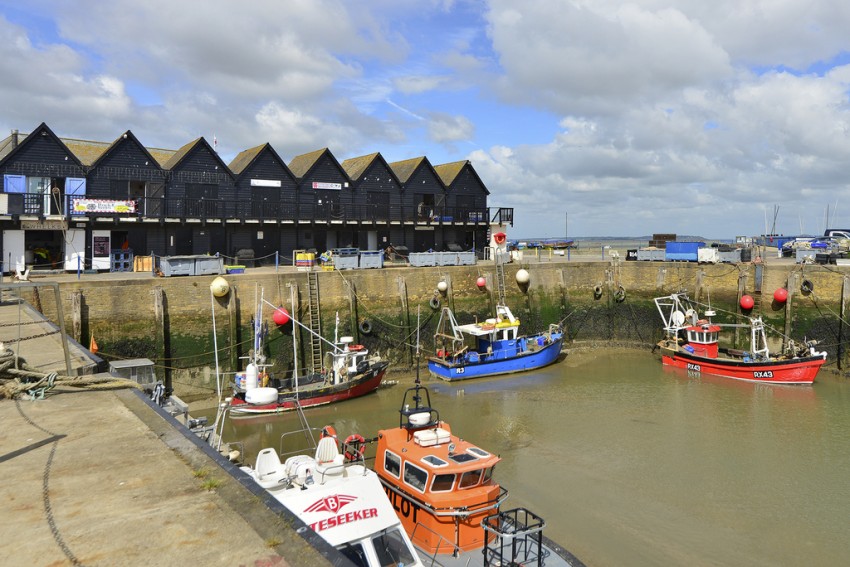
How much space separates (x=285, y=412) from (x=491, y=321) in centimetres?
1188

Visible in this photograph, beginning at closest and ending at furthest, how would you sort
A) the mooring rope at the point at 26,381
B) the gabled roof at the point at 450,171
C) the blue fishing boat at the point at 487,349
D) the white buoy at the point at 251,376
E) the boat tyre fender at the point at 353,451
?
the mooring rope at the point at 26,381 < the boat tyre fender at the point at 353,451 < the white buoy at the point at 251,376 < the blue fishing boat at the point at 487,349 < the gabled roof at the point at 450,171

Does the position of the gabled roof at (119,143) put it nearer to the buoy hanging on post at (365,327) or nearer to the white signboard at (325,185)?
the white signboard at (325,185)

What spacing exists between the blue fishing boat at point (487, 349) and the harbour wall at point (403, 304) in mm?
1354

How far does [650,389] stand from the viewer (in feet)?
85.1

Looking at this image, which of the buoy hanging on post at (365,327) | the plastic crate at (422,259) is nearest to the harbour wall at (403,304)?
the buoy hanging on post at (365,327)

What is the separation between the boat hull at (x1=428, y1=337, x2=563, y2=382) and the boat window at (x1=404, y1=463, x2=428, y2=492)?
15.1 m

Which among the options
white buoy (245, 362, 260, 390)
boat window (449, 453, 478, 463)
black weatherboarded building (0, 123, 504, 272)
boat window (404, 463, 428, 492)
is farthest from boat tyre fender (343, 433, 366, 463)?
black weatherboarded building (0, 123, 504, 272)

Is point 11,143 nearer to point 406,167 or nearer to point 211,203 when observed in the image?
point 211,203

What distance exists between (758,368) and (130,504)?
2765cm

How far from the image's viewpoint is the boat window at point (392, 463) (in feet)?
40.8

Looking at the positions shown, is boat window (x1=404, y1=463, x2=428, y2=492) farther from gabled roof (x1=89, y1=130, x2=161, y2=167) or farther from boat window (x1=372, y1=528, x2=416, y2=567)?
gabled roof (x1=89, y1=130, x2=161, y2=167)

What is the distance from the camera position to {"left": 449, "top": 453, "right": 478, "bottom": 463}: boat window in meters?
11.9

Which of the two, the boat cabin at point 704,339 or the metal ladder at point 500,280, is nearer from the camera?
the boat cabin at point 704,339

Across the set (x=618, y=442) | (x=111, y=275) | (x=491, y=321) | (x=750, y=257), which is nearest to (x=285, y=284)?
(x=111, y=275)
